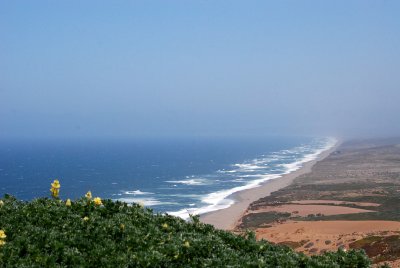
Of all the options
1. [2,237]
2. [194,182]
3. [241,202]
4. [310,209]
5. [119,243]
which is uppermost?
[2,237]

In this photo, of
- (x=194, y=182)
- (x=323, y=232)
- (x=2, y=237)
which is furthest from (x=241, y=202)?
(x=2, y=237)

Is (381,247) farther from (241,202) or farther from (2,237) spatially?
(241,202)

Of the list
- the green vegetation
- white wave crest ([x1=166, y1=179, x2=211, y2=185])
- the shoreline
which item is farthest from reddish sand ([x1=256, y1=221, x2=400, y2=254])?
white wave crest ([x1=166, y1=179, x2=211, y2=185])

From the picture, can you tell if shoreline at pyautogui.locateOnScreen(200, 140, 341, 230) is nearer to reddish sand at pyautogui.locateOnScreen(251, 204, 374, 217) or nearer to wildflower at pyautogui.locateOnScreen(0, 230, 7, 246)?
reddish sand at pyautogui.locateOnScreen(251, 204, 374, 217)

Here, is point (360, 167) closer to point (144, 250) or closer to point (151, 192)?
point (151, 192)

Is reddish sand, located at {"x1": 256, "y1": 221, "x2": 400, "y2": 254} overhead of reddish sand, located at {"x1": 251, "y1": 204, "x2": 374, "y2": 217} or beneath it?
overhead

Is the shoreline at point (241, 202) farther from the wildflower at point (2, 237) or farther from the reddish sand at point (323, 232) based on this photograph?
the wildflower at point (2, 237)
